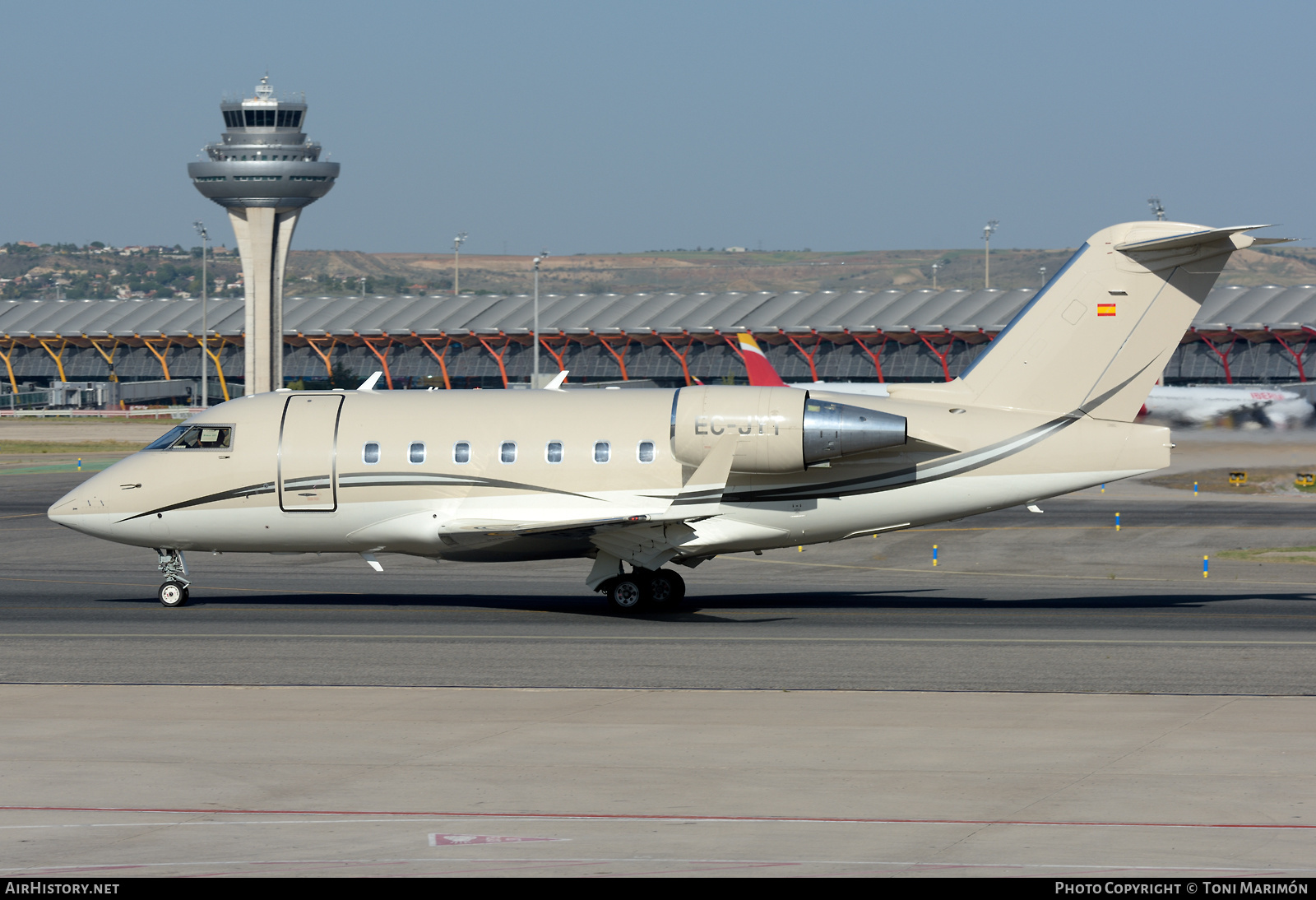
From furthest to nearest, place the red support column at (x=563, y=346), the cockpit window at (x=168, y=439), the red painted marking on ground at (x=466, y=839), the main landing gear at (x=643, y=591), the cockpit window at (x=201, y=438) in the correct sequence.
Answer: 1. the red support column at (x=563, y=346)
2. the cockpit window at (x=168, y=439)
3. the cockpit window at (x=201, y=438)
4. the main landing gear at (x=643, y=591)
5. the red painted marking on ground at (x=466, y=839)

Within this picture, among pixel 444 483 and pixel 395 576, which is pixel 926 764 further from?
pixel 395 576

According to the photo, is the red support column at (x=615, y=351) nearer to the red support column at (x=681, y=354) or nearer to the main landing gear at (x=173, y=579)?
the red support column at (x=681, y=354)

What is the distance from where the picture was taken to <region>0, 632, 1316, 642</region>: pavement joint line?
73.3 ft

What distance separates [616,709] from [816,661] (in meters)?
4.54

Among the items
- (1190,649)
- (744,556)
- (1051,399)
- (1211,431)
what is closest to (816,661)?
(1190,649)

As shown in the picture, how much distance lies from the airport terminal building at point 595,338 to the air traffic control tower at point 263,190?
1107cm

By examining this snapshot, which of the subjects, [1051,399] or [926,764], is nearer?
[926,764]

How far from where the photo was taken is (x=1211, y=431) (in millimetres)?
43125

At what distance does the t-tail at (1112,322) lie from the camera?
981 inches

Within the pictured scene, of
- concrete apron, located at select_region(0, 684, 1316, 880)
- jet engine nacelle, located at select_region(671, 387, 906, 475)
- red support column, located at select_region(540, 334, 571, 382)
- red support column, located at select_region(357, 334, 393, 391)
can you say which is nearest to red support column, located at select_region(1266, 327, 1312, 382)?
red support column, located at select_region(540, 334, 571, 382)

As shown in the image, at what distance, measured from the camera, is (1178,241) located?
24422mm

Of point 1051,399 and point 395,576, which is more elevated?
point 1051,399

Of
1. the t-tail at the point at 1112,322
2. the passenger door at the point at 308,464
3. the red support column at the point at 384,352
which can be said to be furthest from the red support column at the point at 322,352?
the t-tail at the point at 1112,322

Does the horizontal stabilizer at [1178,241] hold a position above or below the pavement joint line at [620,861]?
above
